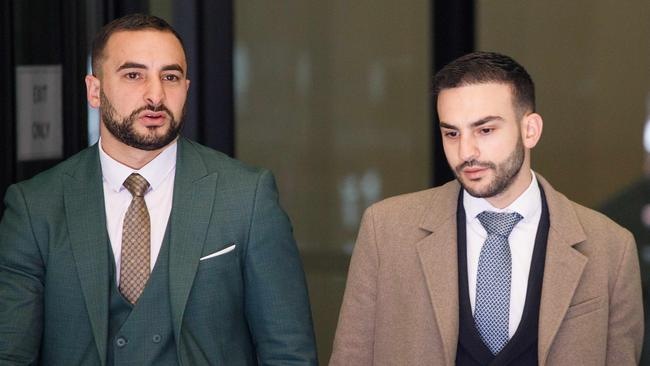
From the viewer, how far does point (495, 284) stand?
292 cm

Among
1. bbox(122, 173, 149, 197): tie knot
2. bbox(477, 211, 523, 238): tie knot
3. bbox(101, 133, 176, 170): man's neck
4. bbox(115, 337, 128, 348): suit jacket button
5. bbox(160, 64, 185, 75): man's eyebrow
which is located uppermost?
bbox(160, 64, 185, 75): man's eyebrow

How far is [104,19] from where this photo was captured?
4.77 metres

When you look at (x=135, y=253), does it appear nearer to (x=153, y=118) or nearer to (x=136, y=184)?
(x=136, y=184)

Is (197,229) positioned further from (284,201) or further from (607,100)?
(284,201)

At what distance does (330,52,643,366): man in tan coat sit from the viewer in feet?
9.43

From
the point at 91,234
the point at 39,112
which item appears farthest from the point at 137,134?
the point at 39,112

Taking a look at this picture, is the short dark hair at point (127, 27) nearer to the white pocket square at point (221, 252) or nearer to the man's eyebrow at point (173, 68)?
the man's eyebrow at point (173, 68)

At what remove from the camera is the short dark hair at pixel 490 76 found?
9.50 ft

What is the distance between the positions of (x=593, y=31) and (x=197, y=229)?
916cm

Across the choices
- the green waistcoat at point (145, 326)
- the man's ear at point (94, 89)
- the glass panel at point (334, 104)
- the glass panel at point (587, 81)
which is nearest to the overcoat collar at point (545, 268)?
the green waistcoat at point (145, 326)

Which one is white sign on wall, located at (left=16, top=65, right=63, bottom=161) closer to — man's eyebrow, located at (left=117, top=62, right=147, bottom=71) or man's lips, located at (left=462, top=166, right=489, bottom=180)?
man's eyebrow, located at (left=117, top=62, right=147, bottom=71)

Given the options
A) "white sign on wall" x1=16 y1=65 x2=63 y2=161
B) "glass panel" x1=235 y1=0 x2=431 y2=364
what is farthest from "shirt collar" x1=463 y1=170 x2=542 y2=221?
"glass panel" x1=235 y1=0 x2=431 y2=364

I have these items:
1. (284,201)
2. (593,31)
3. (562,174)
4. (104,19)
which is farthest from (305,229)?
(104,19)

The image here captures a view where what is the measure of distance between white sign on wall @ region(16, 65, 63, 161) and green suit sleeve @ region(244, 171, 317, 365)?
65.7 inches
